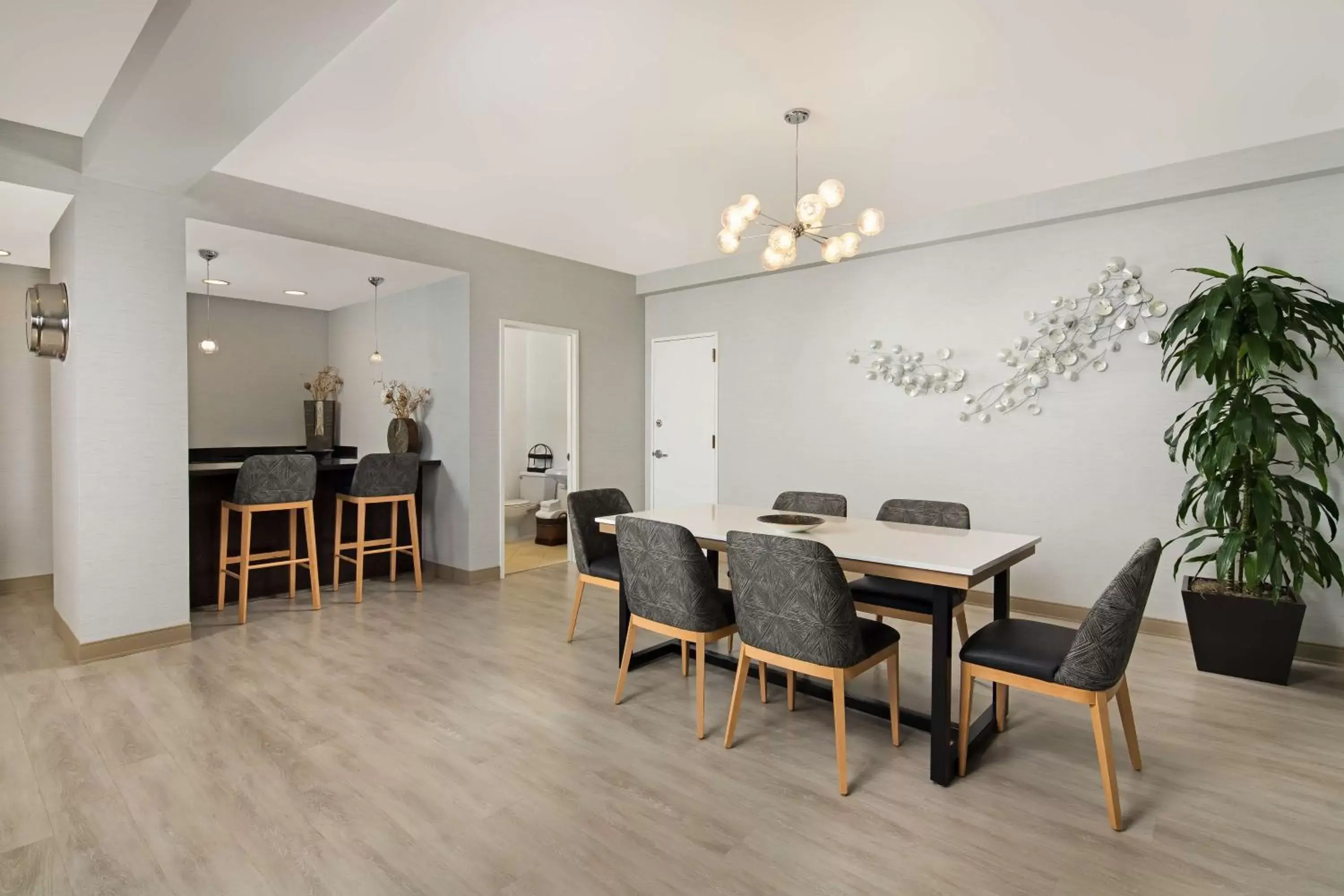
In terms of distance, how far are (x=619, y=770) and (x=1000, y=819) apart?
124 cm

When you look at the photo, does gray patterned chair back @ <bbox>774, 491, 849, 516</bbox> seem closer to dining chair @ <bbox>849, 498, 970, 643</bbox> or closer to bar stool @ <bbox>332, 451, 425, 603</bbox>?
dining chair @ <bbox>849, 498, 970, 643</bbox>

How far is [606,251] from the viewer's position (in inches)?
219

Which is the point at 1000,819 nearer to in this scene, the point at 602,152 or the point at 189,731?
the point at 189,731

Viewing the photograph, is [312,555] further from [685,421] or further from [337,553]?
[685,421]

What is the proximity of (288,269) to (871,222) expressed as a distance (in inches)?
163

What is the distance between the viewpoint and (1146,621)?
397 centimetres

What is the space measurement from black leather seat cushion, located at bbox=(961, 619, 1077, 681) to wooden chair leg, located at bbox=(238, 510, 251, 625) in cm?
404

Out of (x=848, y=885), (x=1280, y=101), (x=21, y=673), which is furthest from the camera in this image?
(x=21, y=673)

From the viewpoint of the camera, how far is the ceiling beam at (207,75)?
1.98 meters

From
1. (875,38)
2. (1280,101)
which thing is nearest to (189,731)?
(875,38)

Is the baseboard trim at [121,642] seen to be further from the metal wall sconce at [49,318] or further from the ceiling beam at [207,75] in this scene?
the ceiling beam at [207,75]

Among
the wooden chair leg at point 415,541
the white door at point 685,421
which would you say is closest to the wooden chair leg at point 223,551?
the wooden chair leg at point 415,541

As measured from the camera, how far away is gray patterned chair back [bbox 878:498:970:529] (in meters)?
3.43

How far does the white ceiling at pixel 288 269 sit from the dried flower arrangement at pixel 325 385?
28.7 inches
